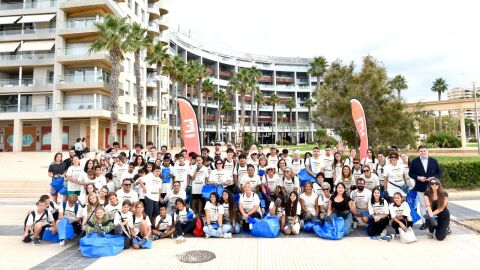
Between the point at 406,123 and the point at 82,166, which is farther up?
the point at 406,123

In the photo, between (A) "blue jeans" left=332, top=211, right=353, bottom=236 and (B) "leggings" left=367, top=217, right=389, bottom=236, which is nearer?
(B) "leggings" left=367, top=217, right=389, bottom=236

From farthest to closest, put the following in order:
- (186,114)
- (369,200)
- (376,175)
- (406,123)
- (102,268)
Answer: (406,123)
(186,114)
(376,175)
(369,200)
(102,268)

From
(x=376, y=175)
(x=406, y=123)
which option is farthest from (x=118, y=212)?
(x=406, y=123)

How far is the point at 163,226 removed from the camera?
7316 millimetres

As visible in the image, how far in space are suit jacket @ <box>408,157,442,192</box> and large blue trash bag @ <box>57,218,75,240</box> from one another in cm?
857

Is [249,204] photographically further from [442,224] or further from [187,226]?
[442,224]

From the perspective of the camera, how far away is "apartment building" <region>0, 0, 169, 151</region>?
1235 inches

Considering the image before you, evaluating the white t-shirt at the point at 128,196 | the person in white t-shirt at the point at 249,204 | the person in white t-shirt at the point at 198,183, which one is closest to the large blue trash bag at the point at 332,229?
the person in white t-shirt at the point at 249,204

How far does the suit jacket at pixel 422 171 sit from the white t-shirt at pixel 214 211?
5.08 m

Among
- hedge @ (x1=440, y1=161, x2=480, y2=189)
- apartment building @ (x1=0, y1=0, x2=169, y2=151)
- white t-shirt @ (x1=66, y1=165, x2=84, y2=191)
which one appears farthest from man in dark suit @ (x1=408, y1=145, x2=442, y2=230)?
apartment building @ (x1=0, y1=0, x2=169, y2=151)

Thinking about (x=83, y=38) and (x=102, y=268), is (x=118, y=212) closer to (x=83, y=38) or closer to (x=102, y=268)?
(x=102, y=268)

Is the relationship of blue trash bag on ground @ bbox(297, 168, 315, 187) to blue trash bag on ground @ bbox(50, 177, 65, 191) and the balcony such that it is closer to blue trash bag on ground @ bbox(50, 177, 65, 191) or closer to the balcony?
blue trash bag on ground @ bbox(50, 177, 65, 191)

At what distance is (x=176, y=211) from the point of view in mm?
7512

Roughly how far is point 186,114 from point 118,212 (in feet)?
20.1
